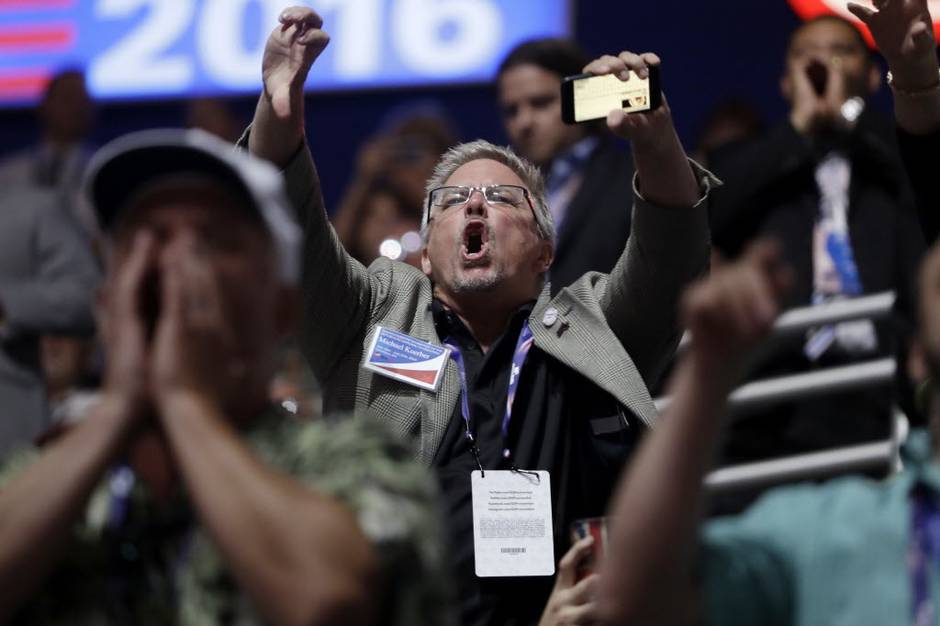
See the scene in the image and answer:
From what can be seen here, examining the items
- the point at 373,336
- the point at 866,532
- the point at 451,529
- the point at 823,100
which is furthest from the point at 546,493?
the point at 823,100

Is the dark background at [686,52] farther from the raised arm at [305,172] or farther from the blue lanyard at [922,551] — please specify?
the blue lanyard at [922,551]

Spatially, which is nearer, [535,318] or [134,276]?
[134,276]

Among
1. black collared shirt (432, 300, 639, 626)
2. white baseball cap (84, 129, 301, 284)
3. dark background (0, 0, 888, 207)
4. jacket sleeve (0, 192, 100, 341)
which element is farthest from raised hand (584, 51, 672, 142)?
dark background (0, 0, 888, 207)

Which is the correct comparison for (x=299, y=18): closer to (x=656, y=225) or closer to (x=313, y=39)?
(x=313, y=39)

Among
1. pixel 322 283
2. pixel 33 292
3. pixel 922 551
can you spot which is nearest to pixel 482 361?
pixel 322 283

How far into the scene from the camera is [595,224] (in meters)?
4.75

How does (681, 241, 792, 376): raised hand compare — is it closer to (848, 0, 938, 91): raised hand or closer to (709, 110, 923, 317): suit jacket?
(848, 0, 938, 91): raised hand

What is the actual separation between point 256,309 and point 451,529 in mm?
1342

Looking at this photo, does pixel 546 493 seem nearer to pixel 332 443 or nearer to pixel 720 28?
pixel 332 443

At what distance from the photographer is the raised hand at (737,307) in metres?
1.82

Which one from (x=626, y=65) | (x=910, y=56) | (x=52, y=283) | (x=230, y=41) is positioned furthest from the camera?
(x=230, y=41)

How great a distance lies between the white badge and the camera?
3.22 metres

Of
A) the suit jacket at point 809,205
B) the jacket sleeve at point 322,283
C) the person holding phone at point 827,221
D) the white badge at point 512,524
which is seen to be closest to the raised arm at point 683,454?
the white badge at point 512,524

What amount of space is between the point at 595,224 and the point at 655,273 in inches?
53.6
